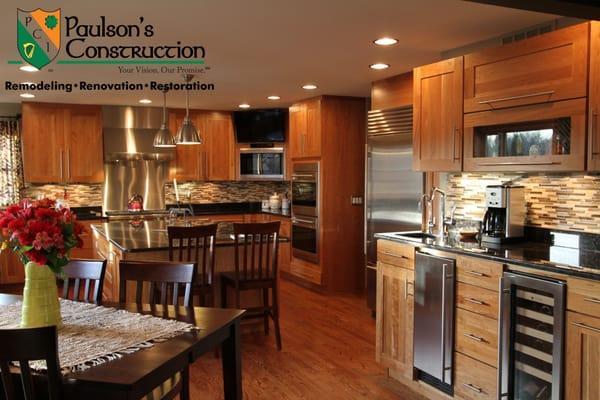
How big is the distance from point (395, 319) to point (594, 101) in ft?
5.97

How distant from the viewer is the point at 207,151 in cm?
789

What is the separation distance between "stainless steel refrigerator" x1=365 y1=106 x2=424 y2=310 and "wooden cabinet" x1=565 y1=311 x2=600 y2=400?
2.45 m

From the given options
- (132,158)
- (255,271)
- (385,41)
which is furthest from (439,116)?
(132,158)

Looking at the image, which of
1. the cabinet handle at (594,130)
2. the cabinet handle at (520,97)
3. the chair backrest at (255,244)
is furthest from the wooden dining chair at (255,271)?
the cabinet handle at (594,130)

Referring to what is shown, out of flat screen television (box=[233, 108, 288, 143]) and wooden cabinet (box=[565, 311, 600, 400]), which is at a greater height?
flat screen television (box=[233, 108, 288, 143])

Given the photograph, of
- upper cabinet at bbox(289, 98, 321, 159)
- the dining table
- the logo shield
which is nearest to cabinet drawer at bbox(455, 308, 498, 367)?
the dining table

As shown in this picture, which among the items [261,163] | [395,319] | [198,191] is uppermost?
[261,163]

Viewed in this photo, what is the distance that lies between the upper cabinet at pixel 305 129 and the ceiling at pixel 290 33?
976 mm

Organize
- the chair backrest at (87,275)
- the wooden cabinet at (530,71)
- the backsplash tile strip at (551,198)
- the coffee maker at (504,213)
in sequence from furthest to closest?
the coffee maker at (504,213), the backsplash tile strip at (551,198), the wooden cabinet at (530,71), the chair backrest at (87,275)

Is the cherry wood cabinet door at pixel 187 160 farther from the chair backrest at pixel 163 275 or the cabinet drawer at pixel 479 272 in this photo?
the cabinet drawer at pixel 479 272

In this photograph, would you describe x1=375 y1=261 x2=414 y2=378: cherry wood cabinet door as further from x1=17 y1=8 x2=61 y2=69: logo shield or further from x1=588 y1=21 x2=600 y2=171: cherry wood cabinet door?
x1=17 y1=8 x2=61 y2=69: logo shield

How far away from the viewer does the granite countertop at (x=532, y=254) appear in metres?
2.57

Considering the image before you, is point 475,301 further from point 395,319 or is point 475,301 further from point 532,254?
point 395,319

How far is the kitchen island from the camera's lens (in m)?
4.06
